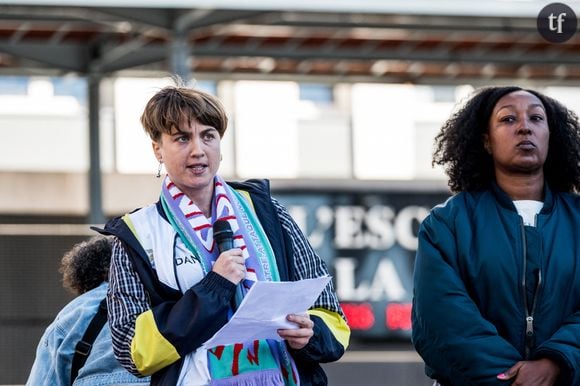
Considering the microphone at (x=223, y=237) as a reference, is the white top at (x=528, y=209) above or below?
above

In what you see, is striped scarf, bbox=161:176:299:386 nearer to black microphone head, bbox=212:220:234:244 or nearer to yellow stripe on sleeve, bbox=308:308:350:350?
black microphone head, bbox=212:220:234:244

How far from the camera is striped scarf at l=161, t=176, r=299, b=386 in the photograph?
4.07 m

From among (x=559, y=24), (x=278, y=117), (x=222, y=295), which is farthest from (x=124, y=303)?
(x=278, y=117)

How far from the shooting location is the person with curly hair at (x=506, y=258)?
4465 millimetres

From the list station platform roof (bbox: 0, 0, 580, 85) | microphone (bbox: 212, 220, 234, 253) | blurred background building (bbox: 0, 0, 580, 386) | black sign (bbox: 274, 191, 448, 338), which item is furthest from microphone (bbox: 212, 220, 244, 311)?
black sign (bbox: 274, 191, 448, 338)

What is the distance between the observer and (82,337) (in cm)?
528

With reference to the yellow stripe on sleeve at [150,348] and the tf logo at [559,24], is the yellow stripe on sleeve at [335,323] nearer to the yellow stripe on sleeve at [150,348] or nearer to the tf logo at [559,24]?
the yellow stripe on sleeve at [150,348]

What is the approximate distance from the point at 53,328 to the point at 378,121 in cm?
1599

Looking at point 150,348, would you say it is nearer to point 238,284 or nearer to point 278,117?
point 238,284

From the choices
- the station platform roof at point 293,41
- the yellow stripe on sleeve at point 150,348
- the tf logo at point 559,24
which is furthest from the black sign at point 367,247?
the yellow stripe on sleeve at point 150,348

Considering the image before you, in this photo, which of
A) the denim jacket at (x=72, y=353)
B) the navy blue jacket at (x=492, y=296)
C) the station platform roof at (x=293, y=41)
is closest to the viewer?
the navy blue jacket at (x=492, y=296)

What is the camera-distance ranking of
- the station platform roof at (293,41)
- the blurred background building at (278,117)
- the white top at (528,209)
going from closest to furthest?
the white top at (528,209), the station platform roof at (293,41), the blurred background building at (278,117)

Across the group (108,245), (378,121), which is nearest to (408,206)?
(378,121)

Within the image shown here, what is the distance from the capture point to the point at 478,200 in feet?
15.8
